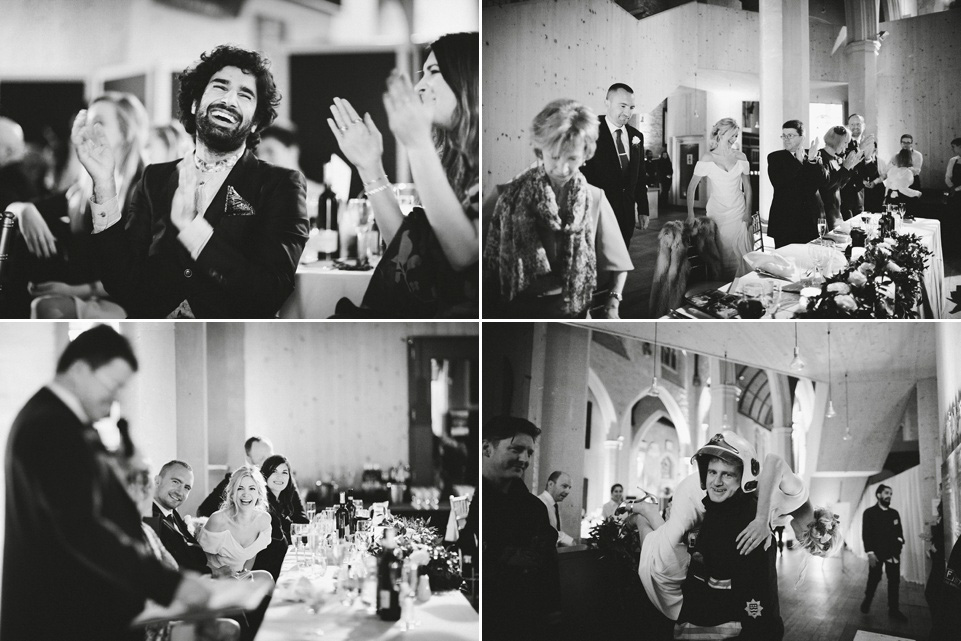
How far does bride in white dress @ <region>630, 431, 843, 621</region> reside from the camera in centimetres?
313

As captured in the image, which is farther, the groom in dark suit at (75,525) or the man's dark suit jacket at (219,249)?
the man's dark suit jacket at (219,249)

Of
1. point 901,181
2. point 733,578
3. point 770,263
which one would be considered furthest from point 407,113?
point 733,578

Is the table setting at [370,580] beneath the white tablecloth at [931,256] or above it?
beneath

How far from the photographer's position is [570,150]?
313cm

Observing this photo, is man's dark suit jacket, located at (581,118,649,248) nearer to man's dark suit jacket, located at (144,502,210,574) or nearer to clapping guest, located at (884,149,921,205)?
clapping guest, located at (884,149,921,205)

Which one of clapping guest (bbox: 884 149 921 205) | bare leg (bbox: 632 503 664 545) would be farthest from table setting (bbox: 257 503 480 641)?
clapping guest (bbox: 884 149 921 205)

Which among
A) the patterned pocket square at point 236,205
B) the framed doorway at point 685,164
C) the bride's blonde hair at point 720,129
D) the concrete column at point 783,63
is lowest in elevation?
the patterned pocket square at point 236,205

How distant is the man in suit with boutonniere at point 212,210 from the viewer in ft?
10.2

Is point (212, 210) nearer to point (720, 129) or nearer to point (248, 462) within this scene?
point (248, 462)

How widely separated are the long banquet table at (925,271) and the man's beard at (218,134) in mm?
1639

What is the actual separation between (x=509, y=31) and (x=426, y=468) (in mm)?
1559

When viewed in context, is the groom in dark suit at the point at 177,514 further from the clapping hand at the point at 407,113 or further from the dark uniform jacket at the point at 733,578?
the dark uniform jacket at the point at 733,578

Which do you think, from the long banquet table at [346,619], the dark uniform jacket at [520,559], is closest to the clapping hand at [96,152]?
the long banquet table at [346,619]

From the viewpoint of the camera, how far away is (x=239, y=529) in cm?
312
